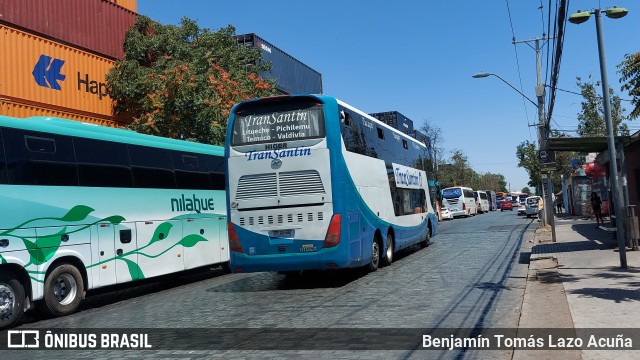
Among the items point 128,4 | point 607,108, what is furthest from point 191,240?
point 128,4

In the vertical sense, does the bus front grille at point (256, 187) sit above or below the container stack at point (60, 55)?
below

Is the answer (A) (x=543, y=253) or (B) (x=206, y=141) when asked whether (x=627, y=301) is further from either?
(B) (x=206, y=141)

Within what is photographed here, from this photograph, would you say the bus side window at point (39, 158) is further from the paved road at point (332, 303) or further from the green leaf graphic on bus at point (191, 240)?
the green leaf graphic on bus at point (191, 240)

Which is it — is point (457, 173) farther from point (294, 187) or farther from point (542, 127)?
point (294, 187)

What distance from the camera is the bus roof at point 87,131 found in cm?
931

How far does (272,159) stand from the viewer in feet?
35.4

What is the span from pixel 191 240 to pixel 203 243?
0.50 metres

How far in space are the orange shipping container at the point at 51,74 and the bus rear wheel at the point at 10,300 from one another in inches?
383

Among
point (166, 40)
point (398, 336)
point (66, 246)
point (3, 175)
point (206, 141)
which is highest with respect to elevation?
point (166, 40)

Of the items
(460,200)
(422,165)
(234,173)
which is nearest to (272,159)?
(234,173)

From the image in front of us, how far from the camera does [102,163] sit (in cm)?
1084

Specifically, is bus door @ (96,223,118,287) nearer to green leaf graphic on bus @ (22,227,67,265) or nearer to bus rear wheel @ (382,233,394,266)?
green leaf graphic on bus @ (22,227,67,265)

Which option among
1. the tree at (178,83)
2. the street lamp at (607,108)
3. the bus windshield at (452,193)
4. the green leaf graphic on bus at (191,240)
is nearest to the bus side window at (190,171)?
the green leaf graphic on bus at (191,240)

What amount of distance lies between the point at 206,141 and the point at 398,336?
15099mm
